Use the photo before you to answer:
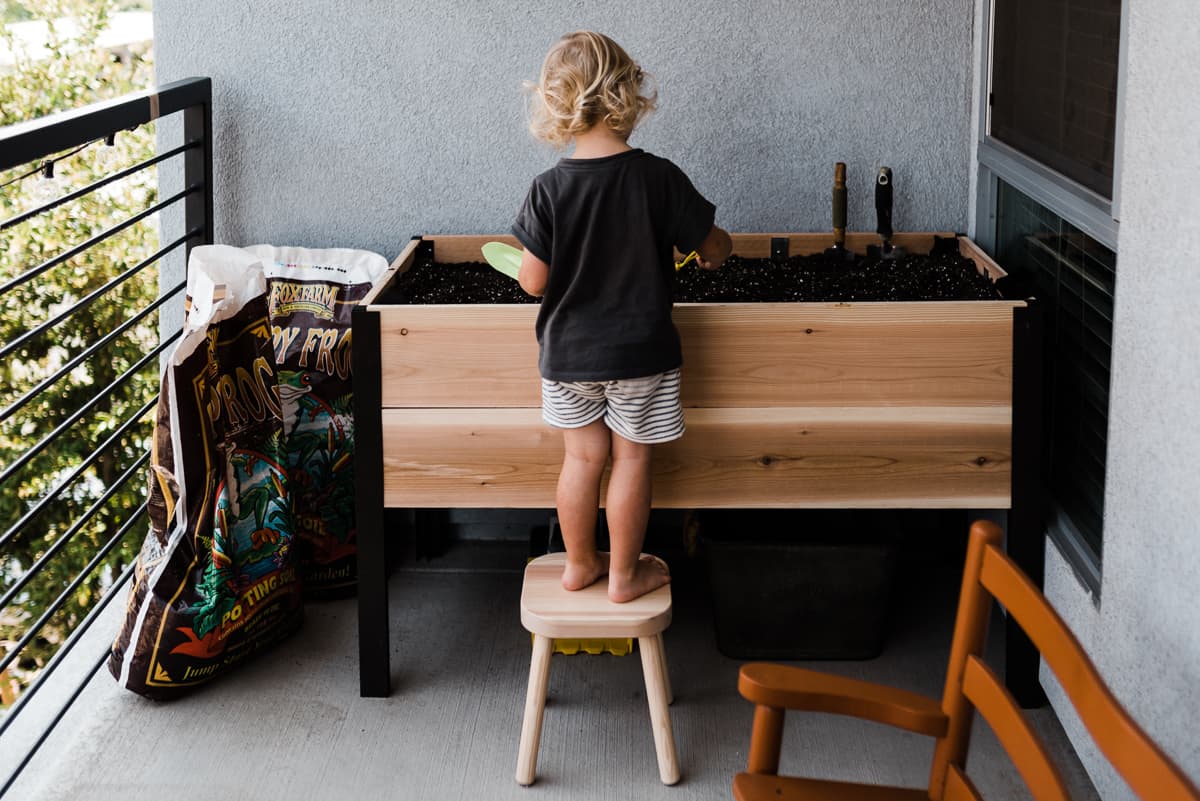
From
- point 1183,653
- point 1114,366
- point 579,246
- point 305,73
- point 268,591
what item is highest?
point 305,73

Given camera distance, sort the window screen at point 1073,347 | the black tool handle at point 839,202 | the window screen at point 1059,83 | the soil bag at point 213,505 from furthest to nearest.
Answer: the black tool handle at point 839,202 < the soil bag at point 213,505 < the window screen at point 1073,347 < the window screen at point 1059,83

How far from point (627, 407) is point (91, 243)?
39.2 inches

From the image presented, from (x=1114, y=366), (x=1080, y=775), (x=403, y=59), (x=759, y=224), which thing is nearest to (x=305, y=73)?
(x=403, y=59)

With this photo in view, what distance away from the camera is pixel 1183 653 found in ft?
5.50

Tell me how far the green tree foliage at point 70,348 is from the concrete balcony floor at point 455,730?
328 centimetres

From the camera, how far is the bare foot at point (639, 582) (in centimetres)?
223

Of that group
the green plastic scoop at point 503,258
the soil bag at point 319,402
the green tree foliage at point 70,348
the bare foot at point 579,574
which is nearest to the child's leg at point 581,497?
the bare foot at point 579,574

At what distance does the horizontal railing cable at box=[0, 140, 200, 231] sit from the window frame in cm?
156

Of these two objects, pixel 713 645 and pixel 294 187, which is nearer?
pixel 713 645

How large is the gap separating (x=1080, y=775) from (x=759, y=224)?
1.38 meters

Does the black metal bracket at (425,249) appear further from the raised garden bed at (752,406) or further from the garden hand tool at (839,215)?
the garden hand tool at (839,215)

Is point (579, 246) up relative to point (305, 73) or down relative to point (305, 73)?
down

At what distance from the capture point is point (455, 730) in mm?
2383

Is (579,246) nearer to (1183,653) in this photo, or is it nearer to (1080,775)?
(1183,653)
